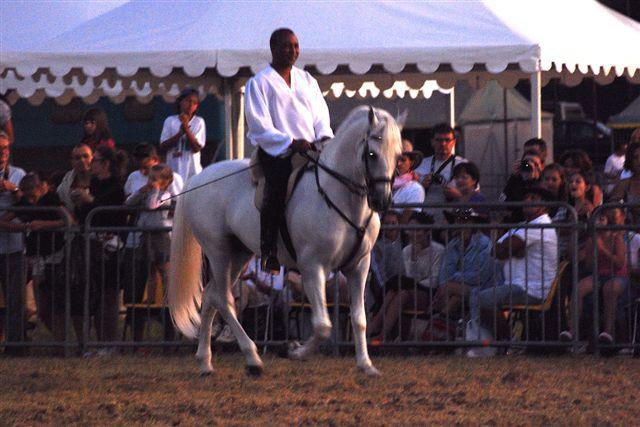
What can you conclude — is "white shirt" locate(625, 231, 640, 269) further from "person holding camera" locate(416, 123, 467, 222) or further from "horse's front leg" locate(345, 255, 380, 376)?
"horse's front leg" locate(345, 255, 380, 376)

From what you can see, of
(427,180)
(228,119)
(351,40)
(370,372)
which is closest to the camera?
(370,372)

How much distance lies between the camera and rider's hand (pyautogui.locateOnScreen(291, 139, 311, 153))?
33.7ft

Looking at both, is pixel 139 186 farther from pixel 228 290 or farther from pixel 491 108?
pixel 491 108

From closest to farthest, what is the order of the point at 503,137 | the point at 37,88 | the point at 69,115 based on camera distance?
the point at 37,88
the point at 69,115
the point at 503,137

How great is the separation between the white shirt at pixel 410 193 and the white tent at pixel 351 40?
1.30 meters

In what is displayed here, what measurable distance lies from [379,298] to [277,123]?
8.45ft

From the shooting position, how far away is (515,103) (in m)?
29.6

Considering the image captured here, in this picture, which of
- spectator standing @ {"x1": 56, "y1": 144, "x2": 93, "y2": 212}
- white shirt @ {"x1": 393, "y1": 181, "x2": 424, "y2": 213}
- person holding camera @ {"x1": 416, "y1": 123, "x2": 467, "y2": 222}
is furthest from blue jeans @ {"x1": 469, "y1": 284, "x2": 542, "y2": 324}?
spectator standing @ {"x1": 56, "y1": 144, "x2": 93, "y2": 212}

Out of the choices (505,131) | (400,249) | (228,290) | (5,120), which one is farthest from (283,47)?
(505,131)

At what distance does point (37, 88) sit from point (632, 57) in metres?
7.99

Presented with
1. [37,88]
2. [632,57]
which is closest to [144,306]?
[632,57]

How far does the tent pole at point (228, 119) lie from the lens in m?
15.9

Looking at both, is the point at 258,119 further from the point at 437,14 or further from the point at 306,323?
the point at 437,14

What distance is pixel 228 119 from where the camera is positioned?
15875 millimetres
